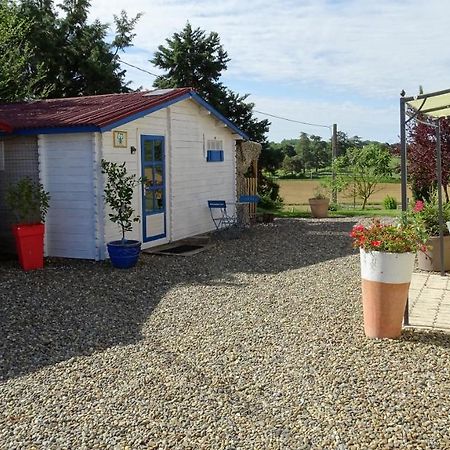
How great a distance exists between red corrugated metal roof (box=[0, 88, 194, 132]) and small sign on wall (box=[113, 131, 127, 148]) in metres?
0.34

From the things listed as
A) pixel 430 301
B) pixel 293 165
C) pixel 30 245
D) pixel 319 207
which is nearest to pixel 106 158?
pixel 30 245

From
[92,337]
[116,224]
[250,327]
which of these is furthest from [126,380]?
[116,224]

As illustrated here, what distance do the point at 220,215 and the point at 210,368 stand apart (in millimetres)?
8967

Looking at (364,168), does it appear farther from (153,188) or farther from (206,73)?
(153,188)

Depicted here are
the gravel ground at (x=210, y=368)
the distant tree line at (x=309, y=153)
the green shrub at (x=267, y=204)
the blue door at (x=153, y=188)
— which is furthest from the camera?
the distant tree line at (x=309, y=153)

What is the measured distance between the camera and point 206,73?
22969 mm

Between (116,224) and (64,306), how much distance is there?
321cm

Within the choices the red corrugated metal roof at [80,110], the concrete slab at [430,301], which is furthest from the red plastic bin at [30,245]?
the concrete slab at [430,301]

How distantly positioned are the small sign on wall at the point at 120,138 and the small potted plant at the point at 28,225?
4.84ft

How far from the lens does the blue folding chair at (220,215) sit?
12.5 metres

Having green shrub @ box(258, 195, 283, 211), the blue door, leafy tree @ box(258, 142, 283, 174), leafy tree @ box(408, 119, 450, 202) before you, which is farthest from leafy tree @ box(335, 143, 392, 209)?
the blue door

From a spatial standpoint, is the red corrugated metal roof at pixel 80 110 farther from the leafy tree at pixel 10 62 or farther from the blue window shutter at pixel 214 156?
the leafy tree at pixel 10 62

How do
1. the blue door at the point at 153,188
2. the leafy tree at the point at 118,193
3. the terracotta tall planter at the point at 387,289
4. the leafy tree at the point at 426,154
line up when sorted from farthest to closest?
1. the leafy tree at the point at 426,154
2. the blue door at the point at 153,188
3. the leafy tree at the point at 118,193
4. the terracotta tall planter at the point at 387,289

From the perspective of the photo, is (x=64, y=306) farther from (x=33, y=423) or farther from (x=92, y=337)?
(x=33, y=423)
